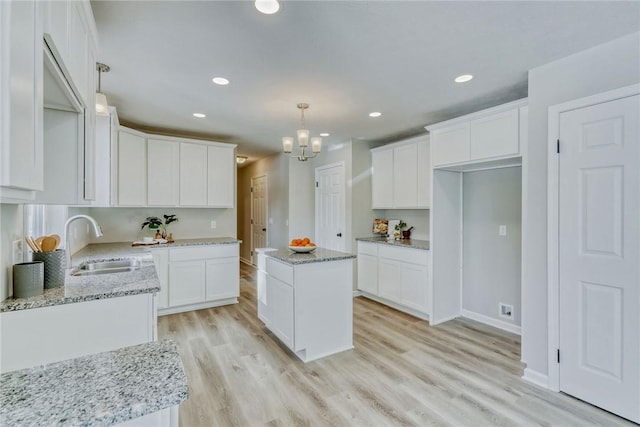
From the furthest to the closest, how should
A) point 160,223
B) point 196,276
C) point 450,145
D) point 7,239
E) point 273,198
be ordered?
point 273,198
point 160,223
point 196,276
point 450,145
point 7,239

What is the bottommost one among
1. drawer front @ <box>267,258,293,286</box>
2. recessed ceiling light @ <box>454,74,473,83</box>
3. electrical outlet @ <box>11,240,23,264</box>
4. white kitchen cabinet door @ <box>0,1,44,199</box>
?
drawer front @ <box>267,258,293,286</box>

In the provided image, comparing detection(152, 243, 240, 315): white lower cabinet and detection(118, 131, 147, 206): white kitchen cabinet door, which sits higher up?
detection(118, 131, 147, 206): white kitchen cabinet door

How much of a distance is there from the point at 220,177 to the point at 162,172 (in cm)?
77

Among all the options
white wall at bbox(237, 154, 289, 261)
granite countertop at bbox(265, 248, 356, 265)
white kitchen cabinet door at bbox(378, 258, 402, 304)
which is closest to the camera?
granite countertop at bbox(265, 248, 356, 265)

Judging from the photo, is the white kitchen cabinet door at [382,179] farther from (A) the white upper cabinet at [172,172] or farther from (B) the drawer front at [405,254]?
(A) the white upper cabinet at [172,172]

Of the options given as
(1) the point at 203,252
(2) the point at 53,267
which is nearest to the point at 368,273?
(1) the point at 203,252

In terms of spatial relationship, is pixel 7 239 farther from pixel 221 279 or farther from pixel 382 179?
pixel 382 179

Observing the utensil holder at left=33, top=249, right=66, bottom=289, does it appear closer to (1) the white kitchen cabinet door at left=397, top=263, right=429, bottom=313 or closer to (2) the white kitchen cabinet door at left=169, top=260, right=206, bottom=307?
(2) the white kitchen cabinet door at left=169, top=260, right=206, bottom=307

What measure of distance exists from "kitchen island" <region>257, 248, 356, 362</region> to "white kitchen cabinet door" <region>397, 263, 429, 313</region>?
3.83ft

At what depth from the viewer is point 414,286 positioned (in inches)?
151

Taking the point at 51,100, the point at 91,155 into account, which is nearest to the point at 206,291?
the point at 91,155

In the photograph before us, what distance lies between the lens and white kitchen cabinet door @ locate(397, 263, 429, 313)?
12.1ft

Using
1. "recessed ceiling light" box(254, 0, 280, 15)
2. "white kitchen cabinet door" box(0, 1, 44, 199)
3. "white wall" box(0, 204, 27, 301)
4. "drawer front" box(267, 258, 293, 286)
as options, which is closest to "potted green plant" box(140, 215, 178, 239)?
"drawer front" box(267, 258, 293, 286)

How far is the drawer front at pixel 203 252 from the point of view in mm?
3943
